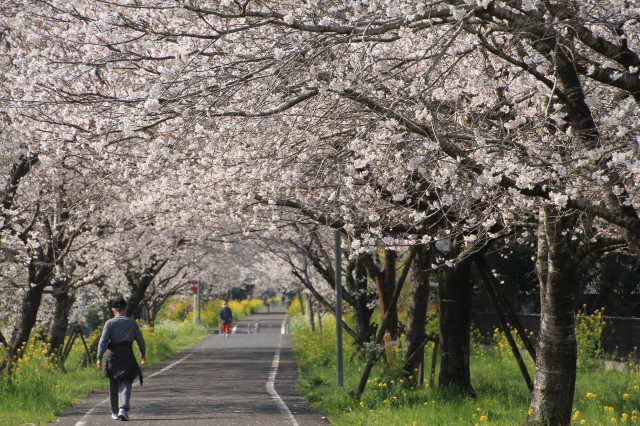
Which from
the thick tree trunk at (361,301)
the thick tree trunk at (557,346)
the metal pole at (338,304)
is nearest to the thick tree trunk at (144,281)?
the thick tree trunk at (361,301)

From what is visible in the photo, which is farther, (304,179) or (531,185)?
(304,179)

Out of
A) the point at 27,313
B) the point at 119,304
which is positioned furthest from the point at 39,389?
the point at 27,313

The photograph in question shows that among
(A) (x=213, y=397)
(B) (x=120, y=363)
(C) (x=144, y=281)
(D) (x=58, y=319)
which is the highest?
(C) (x=144, y=281)

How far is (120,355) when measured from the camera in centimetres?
1180

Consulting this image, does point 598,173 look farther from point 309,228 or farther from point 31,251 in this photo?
point 309,228

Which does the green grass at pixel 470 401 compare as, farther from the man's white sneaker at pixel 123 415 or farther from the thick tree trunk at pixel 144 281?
the thick tree trunk at pixel 144 281

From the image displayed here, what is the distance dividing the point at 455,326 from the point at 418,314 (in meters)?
1.70

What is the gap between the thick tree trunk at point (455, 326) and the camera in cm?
1250

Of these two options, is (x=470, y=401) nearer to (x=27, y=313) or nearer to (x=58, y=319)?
(x=27, y=313)

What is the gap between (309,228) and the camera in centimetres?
2219

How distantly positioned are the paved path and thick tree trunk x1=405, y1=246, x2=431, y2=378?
1995mm

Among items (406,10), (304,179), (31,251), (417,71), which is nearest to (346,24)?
(406,10)

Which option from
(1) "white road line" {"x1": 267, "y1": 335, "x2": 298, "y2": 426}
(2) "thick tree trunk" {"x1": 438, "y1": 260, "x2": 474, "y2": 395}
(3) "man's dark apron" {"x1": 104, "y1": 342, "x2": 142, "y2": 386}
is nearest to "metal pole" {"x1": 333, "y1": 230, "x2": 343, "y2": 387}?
(1) "white road line" {"x1": 267, "y1": 335, "x2": 298, "y2": 426}

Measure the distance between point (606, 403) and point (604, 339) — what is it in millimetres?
7658
